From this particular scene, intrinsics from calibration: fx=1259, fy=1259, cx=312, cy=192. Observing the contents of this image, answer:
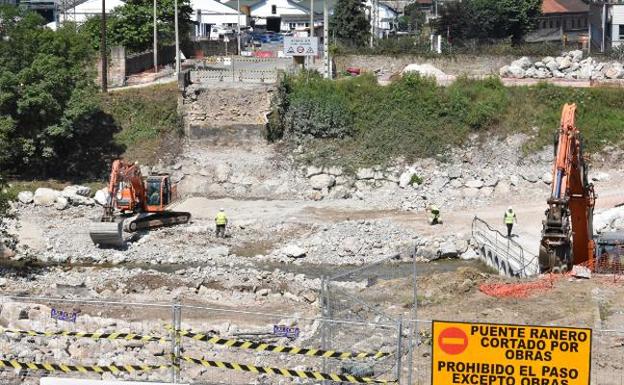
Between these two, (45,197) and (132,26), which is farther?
(132,26)

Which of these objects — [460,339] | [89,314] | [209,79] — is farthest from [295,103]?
[460,339]

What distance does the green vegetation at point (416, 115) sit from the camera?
1918 inches

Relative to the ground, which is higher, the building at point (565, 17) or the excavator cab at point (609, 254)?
the building at point (565, 17)

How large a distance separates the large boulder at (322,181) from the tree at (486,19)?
2641 cm

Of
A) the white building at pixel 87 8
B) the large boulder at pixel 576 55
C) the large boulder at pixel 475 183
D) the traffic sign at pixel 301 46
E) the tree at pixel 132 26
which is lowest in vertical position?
the large boulder at pixel 475 183

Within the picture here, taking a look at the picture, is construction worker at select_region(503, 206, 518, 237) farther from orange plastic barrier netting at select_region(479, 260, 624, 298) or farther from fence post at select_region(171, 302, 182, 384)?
fence post at select_region(171, 302, 182, 384)

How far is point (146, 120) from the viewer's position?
2044 inches

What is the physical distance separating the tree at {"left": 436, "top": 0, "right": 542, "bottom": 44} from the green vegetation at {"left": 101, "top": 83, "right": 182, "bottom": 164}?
2414 centimetres

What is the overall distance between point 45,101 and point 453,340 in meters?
32.1

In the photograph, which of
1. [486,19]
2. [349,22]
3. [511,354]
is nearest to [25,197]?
[511,354]

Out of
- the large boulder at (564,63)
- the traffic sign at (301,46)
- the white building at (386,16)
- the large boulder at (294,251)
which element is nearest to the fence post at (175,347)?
the large boulder at (294,251)

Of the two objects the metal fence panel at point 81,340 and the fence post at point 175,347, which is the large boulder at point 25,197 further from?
the fence post at point 175,347

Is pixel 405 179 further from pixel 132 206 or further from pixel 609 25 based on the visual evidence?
pixel 609 25

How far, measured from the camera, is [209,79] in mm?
54500
